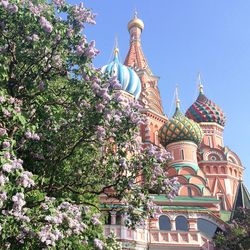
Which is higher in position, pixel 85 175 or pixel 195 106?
pixel 195 106

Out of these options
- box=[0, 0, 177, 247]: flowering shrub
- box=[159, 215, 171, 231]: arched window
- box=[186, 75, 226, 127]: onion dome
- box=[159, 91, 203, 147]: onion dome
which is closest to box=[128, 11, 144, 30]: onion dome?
box=[186, 75, 226, 127]: onion dome

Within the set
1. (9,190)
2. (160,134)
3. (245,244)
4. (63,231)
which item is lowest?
(63,231)

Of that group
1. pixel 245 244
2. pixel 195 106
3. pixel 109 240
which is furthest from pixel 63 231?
pixel 195 106

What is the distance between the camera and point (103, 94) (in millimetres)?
6535

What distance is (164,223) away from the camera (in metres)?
19.1

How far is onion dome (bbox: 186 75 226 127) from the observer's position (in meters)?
38.5

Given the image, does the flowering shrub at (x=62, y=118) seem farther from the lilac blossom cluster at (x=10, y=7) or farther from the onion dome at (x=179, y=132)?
the onion dome at (x=179, y=132)

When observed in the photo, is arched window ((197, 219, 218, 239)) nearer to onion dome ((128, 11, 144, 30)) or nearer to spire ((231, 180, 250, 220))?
spire ((231, 180, 250, 220))

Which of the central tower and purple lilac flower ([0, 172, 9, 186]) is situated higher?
the central tower

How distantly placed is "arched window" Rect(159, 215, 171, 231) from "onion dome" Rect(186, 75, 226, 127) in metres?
20.7

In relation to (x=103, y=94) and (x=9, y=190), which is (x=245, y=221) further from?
(x=9, y=190)

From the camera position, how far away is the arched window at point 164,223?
62.1 feet

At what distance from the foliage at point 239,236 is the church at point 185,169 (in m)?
1.72

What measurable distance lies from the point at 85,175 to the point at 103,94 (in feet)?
7.49
